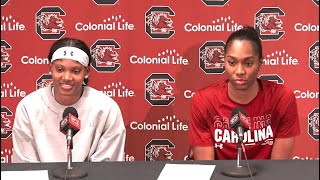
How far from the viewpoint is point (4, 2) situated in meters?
3.16

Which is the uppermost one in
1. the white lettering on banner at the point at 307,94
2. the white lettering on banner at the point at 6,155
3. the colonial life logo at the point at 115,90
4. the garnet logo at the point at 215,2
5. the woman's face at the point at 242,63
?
the garnet logo at the point at 215,2

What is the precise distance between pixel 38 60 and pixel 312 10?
166 cm

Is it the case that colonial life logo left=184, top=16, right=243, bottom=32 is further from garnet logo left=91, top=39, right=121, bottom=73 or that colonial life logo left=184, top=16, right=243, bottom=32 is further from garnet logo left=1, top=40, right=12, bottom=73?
garnet logo left=1, top=40, right=12, bottom=73

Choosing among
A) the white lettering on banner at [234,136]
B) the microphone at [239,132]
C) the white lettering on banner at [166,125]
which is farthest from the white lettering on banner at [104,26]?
the microphone at [239,132]

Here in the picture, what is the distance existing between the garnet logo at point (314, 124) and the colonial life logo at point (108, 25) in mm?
1242

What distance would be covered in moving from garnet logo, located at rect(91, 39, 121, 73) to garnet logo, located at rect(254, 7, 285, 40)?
849mm

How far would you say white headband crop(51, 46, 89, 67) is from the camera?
251 cm

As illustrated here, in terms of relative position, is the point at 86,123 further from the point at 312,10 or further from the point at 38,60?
the point at 312,10

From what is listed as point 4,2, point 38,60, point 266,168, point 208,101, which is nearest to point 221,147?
point 208,101

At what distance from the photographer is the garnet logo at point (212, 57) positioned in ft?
10.4

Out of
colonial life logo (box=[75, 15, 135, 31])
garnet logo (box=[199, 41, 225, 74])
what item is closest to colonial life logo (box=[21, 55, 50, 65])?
colonial life logo (box=[75, 15, 135, 31])

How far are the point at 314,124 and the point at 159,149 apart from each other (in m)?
0.96

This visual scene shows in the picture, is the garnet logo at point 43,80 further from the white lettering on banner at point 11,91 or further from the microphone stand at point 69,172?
the microphone stand at point 69,172

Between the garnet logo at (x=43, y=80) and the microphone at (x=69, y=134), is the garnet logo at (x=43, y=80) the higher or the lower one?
the higher one
